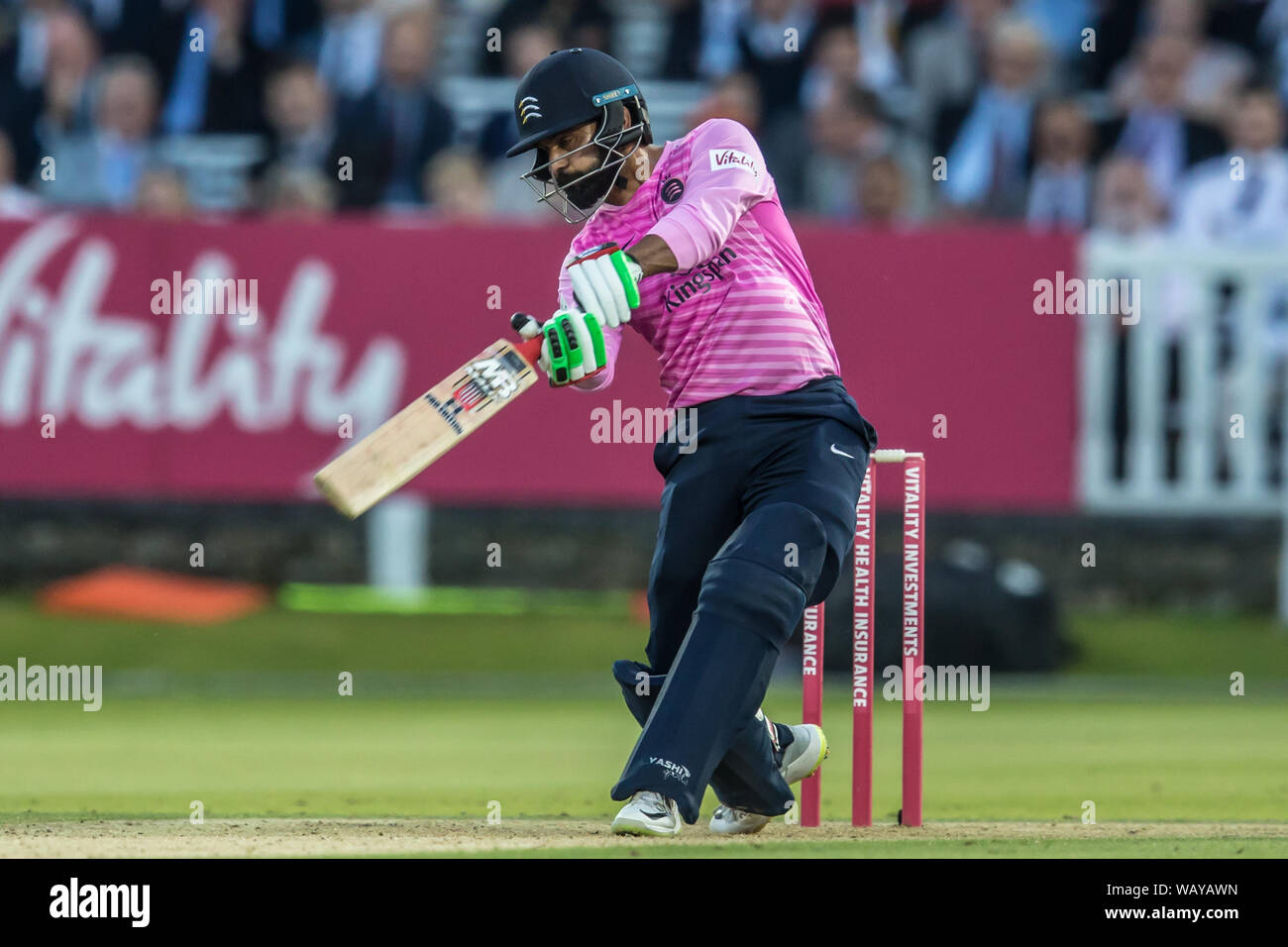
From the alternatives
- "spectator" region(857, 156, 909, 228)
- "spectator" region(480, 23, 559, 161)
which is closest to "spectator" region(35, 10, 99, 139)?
"spectator" region(480, 23, 559, 161)

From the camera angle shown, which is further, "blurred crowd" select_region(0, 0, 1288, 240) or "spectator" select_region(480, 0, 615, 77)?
"spectator" select_region(480, 0, 615, 77)

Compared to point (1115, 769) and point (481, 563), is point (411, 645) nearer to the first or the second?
point (481, 563)

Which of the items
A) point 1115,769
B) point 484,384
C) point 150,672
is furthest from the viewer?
point 150,672

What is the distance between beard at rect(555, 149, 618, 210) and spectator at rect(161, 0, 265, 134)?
839cm

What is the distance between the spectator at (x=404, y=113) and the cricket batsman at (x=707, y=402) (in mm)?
7558

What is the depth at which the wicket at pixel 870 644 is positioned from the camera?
5.76 metres

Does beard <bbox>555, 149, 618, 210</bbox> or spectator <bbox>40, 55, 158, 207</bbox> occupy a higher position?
spectator <bbox>40, 55, 158, 207</bbox>

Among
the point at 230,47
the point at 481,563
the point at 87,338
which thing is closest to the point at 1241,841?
the point at 481,563

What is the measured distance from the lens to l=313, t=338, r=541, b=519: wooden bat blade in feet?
16.6

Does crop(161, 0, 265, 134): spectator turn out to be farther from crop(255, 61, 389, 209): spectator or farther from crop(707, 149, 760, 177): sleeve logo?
crop(707, 149, 760, 177): sleeve logo

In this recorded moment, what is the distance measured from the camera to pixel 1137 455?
11.7 m

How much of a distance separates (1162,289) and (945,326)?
1257 millimetres

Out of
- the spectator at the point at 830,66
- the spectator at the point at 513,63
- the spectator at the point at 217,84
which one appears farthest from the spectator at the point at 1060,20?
the spectator at the point at 217,84

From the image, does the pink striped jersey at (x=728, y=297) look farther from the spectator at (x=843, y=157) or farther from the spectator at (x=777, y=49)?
the spectator at (x=777, y=49)
